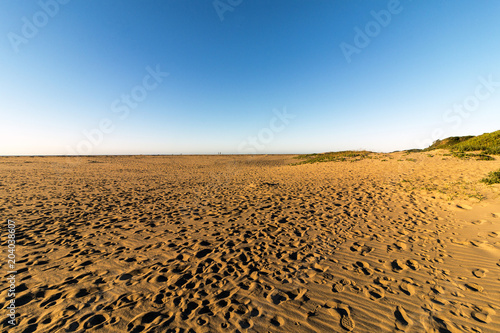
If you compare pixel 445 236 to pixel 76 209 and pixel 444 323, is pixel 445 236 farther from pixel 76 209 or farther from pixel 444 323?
pixel 76 209

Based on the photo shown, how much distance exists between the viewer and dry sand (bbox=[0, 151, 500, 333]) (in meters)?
3.21

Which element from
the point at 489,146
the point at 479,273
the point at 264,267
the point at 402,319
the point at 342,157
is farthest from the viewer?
the point at 342,157

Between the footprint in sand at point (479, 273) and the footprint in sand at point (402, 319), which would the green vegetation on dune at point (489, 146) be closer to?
the footprint in sand at point (479, 273)

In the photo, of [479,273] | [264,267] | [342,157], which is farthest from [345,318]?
[342,157]

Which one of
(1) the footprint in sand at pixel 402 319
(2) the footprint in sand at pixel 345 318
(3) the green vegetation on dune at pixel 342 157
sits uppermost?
(3) the green vegetation on dune at pixel 342 157

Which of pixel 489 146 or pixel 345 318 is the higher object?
pixel 489 146

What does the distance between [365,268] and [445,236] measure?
347 centimetres

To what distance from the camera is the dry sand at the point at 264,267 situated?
3.21m

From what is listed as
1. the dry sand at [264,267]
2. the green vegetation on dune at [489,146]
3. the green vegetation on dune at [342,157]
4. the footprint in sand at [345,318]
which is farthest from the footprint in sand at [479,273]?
the green vegetation on dune at [342,157]

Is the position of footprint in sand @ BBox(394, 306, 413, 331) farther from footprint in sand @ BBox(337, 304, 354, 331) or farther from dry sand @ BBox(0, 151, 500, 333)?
footprint in sand @ BBox(337, 304, 354, 331)

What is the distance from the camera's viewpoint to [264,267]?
15.1ft

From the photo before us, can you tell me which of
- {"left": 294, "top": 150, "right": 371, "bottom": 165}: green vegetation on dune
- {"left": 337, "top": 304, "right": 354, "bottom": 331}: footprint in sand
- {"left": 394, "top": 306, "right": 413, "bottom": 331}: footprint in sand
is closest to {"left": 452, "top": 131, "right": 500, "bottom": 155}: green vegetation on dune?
{"left": 294, "top": 150, "right": 371, "bottom": 165}: green vegetation on dune

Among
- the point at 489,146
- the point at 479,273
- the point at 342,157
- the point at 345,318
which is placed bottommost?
the point at 345,318

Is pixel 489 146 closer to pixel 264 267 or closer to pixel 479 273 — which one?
pixel 479 273
